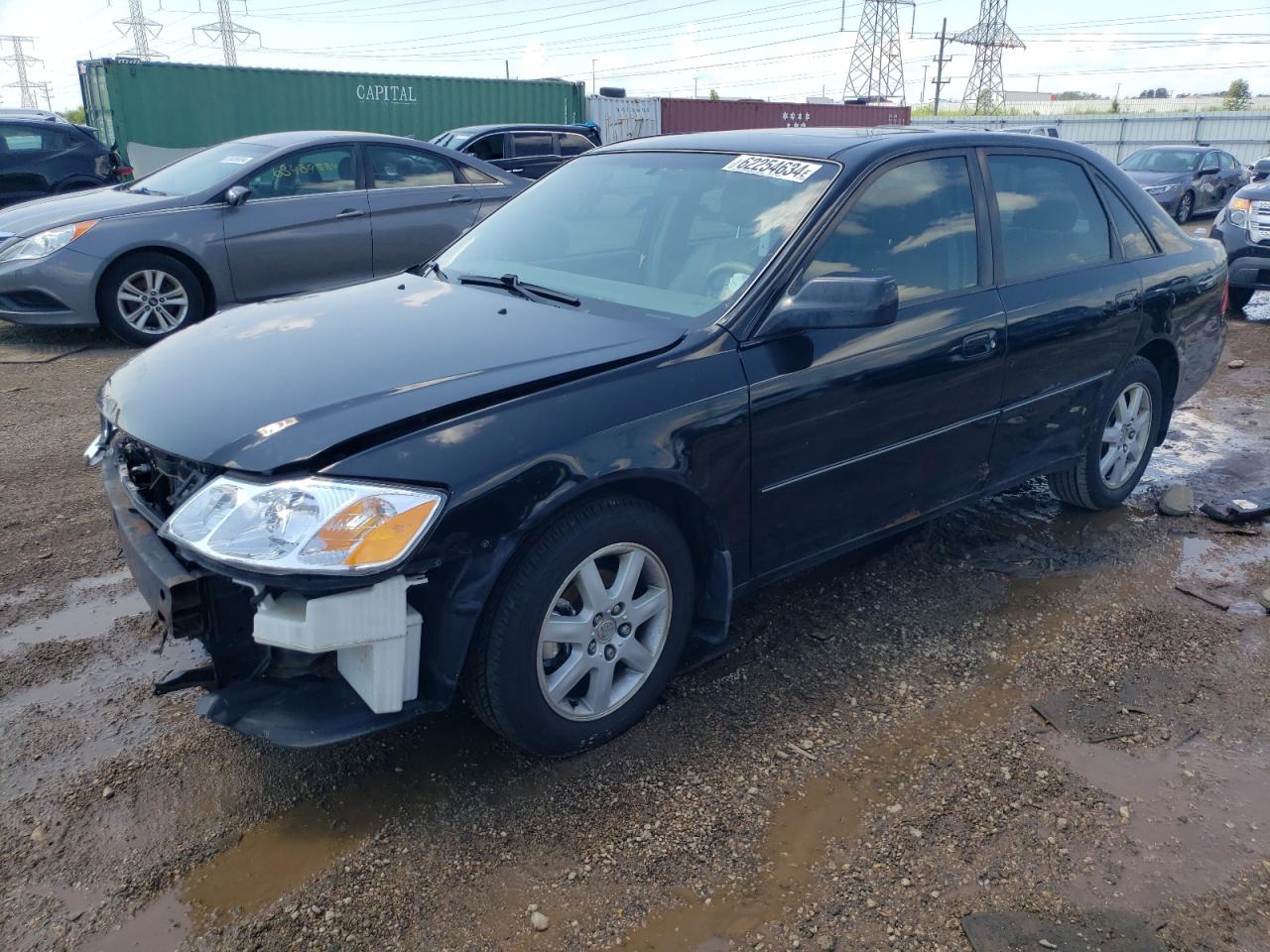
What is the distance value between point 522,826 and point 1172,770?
187cm

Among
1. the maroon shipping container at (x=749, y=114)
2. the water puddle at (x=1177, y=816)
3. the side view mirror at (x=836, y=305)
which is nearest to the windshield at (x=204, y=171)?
the side view mirror at (x=836, y=305)

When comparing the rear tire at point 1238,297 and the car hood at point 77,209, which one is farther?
the rear tire at point 1238,297

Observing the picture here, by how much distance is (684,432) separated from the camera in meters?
2.70

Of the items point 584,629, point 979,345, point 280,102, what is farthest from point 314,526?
point 280,102

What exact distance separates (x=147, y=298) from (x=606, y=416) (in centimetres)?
598

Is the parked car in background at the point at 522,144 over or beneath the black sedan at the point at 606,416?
over

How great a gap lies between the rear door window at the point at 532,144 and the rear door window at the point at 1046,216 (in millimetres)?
10519

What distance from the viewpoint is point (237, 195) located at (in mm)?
7102

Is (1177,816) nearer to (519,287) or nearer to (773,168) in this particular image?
(773,168)

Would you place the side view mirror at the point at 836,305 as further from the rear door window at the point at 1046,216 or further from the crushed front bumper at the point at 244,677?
the crushed front bumper at the point at 244,677

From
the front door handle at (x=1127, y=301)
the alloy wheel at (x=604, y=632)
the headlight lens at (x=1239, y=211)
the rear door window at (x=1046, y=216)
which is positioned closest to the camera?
the alloy wheel at (x=604, y=632)

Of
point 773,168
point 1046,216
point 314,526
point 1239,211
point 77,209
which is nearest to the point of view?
point 314,526

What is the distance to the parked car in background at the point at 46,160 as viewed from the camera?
37.2 ft

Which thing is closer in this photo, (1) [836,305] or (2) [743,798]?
(2) [743,798]
